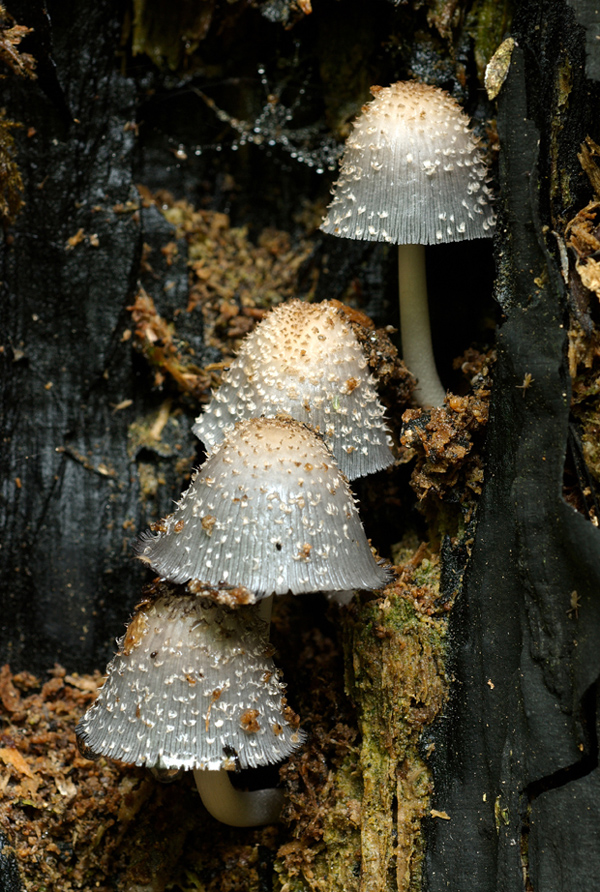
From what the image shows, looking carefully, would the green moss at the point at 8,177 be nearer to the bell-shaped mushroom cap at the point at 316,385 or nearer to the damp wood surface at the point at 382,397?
the damp wood surface at the point at 382,397

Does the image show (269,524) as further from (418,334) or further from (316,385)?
(418,334)

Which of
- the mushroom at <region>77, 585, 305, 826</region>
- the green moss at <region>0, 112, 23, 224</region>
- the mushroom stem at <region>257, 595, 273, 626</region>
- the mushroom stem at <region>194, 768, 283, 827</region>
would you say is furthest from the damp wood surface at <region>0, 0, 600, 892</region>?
the mushroom at <region>77, 585, 305, 826</region>

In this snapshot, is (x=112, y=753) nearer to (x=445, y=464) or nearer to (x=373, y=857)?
(x=373, y=857)

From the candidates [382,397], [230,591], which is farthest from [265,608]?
[382,397]

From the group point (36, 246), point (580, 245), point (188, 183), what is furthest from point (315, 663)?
point (188, 183)

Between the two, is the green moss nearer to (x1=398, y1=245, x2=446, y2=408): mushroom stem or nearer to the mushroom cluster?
the mushroom cluster

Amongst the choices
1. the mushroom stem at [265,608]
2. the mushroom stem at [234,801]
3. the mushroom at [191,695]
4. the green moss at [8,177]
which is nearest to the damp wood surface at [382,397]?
the green moss at [8,177]
